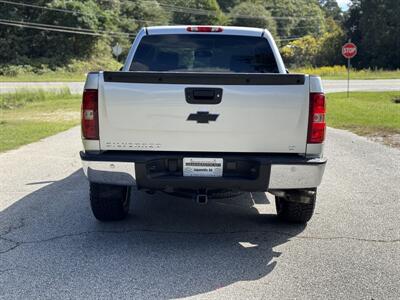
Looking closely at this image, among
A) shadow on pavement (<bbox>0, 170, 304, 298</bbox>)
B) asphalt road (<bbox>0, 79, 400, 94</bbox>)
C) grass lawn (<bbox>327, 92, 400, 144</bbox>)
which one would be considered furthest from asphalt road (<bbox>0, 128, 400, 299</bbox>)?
asphalt road (<bbox>0, 79, 400, 94</bbox>)

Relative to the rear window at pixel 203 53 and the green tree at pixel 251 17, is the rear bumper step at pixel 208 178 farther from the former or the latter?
the green tree at pixel 251 17

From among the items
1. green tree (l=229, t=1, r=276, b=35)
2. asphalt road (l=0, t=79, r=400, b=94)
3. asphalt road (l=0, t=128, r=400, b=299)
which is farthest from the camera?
green tree (l=229, t=1, r=276, b=35)

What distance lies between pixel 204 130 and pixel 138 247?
1.27m

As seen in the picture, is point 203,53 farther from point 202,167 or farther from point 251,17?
point 251,17

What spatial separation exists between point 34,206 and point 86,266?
2145 mm

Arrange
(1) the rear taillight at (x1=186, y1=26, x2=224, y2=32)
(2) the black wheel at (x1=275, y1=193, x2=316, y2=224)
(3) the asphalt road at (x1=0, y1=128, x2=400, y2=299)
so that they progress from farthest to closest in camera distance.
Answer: (1) the rear taillight at (x1=186, y1=26, x2=224, y2=32), (2) the black wheel at (x1=275, y1=193, x2=316, y2=224), (3) the asphalt road at (x1=0, y1=128, x2=400, y2=299)

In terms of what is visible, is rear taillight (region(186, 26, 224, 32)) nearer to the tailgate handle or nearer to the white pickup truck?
the white pickup truck

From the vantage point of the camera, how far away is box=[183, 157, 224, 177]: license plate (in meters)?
4.44

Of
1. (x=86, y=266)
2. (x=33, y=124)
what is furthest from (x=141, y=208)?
(x=33, y=124)

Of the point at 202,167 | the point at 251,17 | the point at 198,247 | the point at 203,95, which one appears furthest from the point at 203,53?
the point at 251,17

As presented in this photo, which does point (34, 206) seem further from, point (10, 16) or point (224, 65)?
point (10, 16)

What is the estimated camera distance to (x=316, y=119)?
4.41 m

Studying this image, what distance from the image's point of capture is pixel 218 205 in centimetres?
629

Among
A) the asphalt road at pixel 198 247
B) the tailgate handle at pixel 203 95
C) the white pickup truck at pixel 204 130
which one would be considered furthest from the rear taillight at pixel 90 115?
the asphalt road at pixel 198 247
